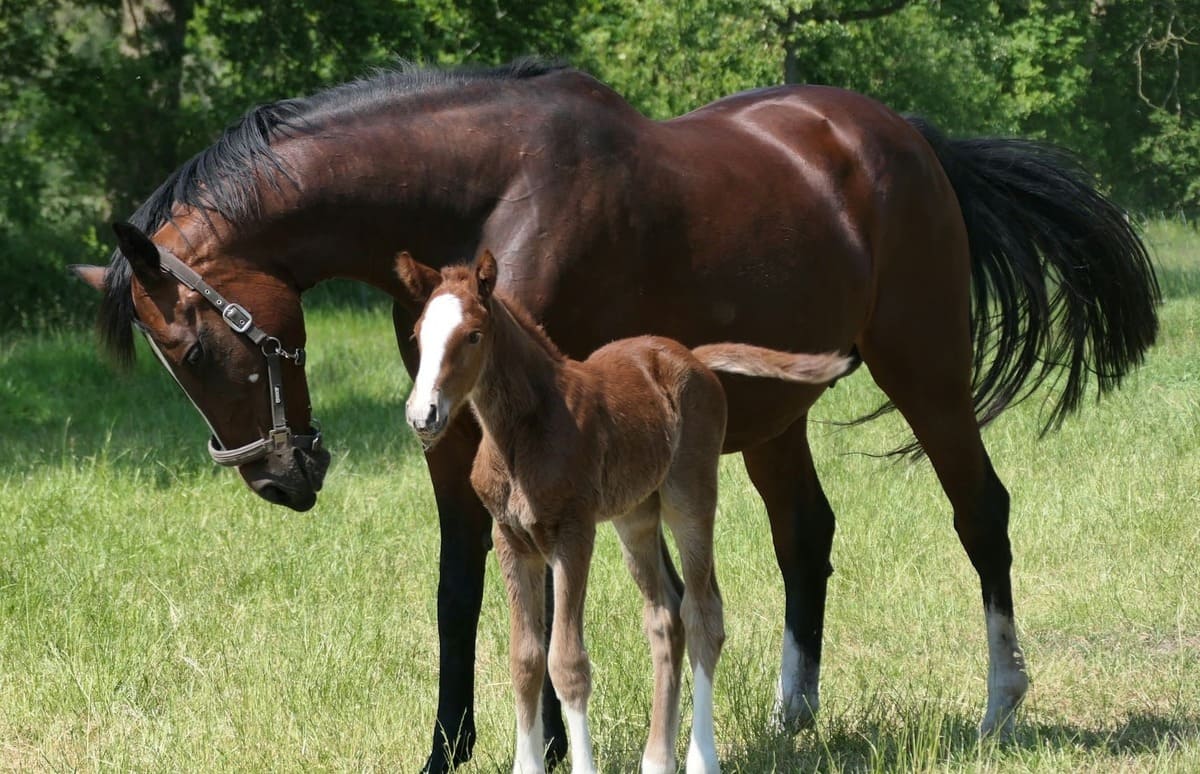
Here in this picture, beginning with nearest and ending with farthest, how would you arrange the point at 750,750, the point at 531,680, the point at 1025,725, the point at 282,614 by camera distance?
1. the point at 531,680
2. the point at 750,750
3. the point at 1025,725
4. the point at 282,614

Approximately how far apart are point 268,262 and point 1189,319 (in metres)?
10.4

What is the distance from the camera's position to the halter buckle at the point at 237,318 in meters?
3.75

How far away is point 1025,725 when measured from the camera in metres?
4.66

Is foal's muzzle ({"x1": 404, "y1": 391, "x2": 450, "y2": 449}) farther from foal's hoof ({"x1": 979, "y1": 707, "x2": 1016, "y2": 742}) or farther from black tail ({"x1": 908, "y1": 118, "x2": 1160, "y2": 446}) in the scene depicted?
black tail ({"x1": 908, "y1": 118, "x2": 1160, "y2": 446})

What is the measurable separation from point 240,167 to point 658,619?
163 centimetres

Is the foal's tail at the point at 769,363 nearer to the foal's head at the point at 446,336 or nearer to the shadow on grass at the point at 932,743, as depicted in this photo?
the foal's head at the point at 446,336

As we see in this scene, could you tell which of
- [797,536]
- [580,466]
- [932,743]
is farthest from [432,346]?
[797,536]

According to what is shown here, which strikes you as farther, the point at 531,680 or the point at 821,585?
the point at 821,585

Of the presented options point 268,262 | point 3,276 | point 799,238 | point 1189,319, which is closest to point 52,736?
point 268,262

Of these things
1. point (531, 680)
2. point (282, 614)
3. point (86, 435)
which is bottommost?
point (86, 435)

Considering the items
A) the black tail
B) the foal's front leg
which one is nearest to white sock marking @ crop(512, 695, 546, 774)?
the foal's front leg

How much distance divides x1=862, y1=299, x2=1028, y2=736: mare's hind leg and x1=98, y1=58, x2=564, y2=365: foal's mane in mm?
1653

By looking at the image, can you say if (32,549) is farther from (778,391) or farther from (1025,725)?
(1025,725)

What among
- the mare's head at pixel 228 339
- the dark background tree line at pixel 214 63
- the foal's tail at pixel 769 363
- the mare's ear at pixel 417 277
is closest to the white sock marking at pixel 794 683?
the foal's tail at pixel 769 363
